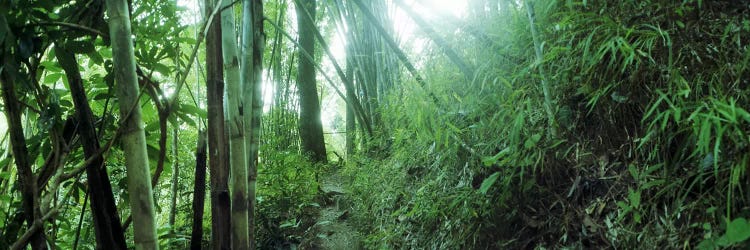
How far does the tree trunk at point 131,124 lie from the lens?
2.77 ft

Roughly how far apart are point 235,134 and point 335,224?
6.08ft

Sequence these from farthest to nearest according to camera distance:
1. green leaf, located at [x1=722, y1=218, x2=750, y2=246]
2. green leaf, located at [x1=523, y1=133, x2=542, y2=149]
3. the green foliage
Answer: the green foliage
green leaf, located at [x1=523, y1=133, x2=542, y2=149]
green leaf, located at [x1=722, y1=218, x2=750, y2=246]

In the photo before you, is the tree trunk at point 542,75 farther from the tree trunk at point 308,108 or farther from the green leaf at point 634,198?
the tree trunk at point 308,108

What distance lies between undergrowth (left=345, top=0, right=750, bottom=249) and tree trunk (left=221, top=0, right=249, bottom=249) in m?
0.58

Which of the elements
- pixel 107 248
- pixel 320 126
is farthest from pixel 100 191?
pixel 320 126

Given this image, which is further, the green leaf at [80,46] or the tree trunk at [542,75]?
the tree trunk at [542,75]

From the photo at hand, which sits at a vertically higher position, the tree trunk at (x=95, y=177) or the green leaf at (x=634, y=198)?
the tree trunk at (x=95, y=177)

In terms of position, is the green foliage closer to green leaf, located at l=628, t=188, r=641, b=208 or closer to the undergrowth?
the undergrowth

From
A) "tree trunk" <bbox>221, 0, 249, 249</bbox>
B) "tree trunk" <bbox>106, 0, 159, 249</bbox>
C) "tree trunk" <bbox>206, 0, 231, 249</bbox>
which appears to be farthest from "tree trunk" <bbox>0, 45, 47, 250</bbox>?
"tree trunk" <bbox>221, 0, 249, 249</bbox>

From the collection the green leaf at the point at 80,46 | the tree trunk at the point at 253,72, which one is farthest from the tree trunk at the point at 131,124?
the tree trunk at the point at 253,72

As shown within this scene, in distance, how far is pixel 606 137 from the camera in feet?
4.09

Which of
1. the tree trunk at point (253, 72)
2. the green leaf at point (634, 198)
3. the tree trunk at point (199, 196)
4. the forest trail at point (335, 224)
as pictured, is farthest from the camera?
the forest trail at point (335, 224)

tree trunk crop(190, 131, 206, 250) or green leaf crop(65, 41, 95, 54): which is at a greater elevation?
green leaf crop(65, 41, 95, 54)

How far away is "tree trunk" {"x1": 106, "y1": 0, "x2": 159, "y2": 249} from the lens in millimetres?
844
